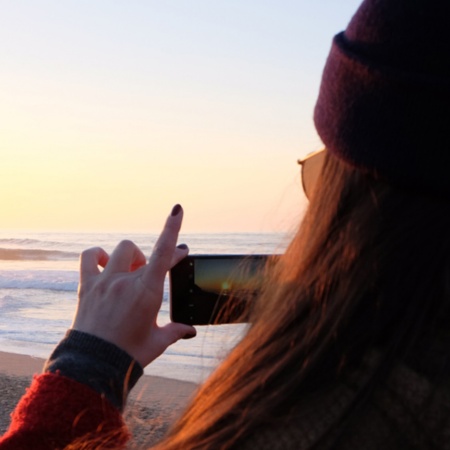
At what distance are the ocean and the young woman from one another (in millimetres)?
162

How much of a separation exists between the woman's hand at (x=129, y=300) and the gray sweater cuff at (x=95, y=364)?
1 centimetres

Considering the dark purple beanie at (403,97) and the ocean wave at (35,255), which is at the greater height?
the dark purple beanie at (403,97)

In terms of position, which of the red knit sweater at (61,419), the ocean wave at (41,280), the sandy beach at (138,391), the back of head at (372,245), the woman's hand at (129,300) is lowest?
the ocean wave at (41,280)

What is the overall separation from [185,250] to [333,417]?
0.69 m

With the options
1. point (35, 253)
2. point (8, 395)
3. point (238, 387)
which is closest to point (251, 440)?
point (238, 387)

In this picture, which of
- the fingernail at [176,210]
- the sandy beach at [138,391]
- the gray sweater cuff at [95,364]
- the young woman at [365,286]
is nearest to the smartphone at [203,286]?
the fingernail at [176,210]

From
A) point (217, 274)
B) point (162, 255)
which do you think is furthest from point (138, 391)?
point (162, 255)

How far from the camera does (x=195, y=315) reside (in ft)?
5.07

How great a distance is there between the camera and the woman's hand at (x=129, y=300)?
44.5 inches

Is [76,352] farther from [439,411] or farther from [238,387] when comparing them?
[439,411]

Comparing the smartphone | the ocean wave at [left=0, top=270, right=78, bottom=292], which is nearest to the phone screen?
the smartphone

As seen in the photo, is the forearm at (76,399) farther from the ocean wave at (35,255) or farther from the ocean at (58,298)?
the ocean wave at (35,255)

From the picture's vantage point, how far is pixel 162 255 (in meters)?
1.16

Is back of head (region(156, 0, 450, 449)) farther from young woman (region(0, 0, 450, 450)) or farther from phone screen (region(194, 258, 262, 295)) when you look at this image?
phone screen (region(194, 258, 262, 295))
